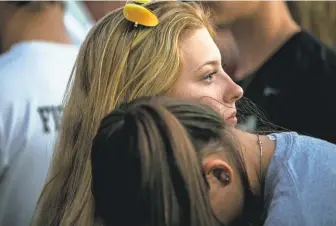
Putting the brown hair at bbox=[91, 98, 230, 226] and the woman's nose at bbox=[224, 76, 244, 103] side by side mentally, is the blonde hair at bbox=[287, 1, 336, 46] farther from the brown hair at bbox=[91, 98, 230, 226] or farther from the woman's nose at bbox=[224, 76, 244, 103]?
the brown hair at bbox=[91, 98, 230, 226]

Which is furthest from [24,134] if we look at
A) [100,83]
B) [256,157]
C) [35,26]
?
[256,157]

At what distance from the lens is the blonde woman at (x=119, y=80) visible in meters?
1.64

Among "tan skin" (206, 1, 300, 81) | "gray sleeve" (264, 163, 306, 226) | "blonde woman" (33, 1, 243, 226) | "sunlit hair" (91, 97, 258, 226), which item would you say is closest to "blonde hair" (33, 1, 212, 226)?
"blonde woman" (33, 1, 243, 226)

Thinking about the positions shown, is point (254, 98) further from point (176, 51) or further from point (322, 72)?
point (176, 51)

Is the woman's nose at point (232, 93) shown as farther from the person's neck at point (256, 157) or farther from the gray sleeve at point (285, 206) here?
the gray sleeve at point (285, 206)

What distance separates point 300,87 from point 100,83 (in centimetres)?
67

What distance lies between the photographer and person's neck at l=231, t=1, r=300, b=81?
7.59ft

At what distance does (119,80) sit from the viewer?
1651 mm

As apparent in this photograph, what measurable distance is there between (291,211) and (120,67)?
504mm

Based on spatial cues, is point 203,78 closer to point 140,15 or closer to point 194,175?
point 140,15

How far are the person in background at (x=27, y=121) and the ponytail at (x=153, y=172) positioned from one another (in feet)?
2.88

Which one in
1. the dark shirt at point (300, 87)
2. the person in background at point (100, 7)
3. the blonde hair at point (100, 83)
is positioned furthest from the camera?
the person in background at point (100, 7)

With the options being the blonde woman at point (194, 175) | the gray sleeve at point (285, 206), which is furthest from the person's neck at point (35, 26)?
the gray sleeve at point (285, 206)

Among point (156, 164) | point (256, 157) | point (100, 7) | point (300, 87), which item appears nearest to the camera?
point (156, 164)
